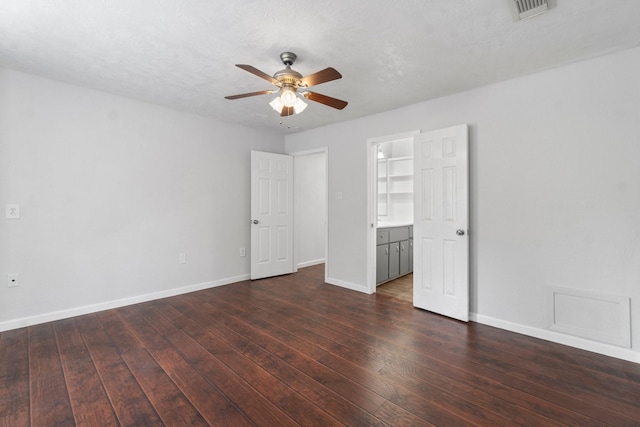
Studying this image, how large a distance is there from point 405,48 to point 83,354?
3625 millimetres

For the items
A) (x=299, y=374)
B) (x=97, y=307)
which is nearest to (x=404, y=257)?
(x=299, y=374)

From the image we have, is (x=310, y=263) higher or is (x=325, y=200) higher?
(x=325, y=200)

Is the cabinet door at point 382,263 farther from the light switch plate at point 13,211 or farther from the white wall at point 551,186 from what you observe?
the light switch plate at point 13,211

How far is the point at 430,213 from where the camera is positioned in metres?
3.40

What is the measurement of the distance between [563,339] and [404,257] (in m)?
2.54

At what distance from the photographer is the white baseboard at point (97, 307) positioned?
2916mm

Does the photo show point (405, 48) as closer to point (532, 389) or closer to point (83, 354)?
point (532, 389)

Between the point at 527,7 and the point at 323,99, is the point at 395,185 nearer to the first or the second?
the point at 323,99

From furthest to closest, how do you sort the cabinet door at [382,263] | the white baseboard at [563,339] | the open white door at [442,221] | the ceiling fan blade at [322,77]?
the cabinet door at [382,263]
the open white door at [442,221]
the white baseboard at [563,339]
the ceiling fan blade at [322,77]

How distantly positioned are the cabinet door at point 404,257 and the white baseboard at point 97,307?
112 inches

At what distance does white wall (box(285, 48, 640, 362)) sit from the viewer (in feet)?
7.80

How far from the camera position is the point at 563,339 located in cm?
262

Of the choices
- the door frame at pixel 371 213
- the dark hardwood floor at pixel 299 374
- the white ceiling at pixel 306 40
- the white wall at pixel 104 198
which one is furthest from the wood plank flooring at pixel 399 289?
the white ceiling at pixel 306 40

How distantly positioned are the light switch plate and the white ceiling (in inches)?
52.1
